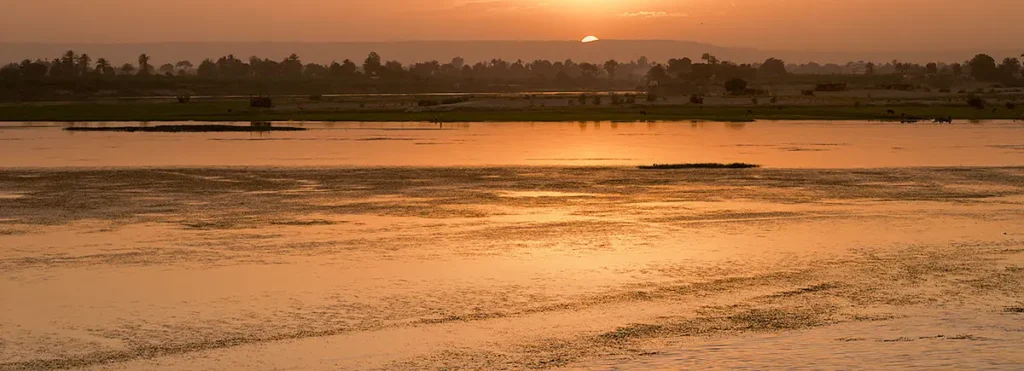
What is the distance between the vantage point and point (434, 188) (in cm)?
3594

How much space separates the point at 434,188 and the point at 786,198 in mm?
10121

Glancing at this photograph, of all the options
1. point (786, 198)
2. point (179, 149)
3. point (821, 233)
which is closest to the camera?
point (821, 233)

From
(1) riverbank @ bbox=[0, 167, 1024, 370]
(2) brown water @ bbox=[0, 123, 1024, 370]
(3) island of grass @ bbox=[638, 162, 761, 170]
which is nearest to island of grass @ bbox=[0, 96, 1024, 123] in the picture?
(3) island of grass @ bbox=[638, 162, 761, 170]

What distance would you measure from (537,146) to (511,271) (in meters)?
35.6

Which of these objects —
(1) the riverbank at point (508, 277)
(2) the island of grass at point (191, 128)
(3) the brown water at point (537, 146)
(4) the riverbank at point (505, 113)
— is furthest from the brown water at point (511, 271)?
(4) the riverbank at point (505, 113)

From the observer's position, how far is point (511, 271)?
2105 centimetres

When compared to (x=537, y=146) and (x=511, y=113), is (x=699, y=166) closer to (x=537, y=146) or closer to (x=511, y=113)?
(x=537, y=146)

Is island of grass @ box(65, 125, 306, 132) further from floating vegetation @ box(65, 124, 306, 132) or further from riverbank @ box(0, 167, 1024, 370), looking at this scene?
riverbank @ box(0, 167, 1024, 370)

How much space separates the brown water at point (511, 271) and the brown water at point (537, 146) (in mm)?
7198

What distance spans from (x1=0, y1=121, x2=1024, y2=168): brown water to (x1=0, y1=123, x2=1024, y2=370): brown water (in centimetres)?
720

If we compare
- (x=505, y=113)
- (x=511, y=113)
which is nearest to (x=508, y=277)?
(x=511, y=113)

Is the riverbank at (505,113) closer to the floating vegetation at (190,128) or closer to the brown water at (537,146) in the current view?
the floating vegetation at (190,128)

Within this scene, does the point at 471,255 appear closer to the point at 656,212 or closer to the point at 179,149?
the point at 656,212

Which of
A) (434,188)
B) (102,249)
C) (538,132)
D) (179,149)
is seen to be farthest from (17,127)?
(102,249)
